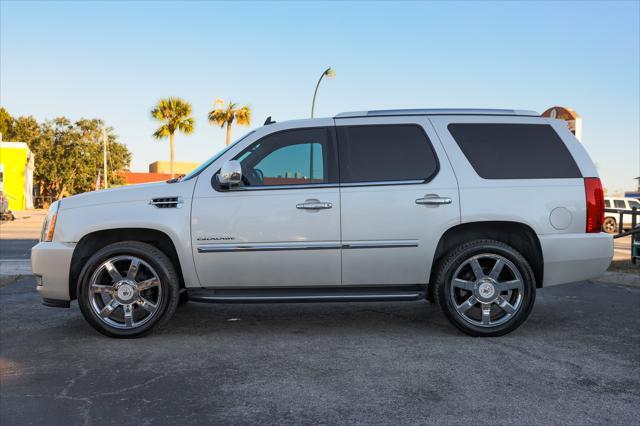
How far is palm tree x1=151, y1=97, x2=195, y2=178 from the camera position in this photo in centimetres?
4484

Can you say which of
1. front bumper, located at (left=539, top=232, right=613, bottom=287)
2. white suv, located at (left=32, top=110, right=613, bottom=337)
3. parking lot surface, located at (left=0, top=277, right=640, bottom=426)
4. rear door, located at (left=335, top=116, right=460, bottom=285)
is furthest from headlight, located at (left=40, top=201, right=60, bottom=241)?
front bumper, located at (left=539, top=232, right=613, bottom=287)

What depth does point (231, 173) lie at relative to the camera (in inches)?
197

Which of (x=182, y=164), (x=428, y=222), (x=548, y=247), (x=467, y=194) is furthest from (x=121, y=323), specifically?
(x=182, y=164)

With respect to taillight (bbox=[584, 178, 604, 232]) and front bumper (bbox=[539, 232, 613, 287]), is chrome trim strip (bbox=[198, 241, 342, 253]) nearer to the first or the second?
front bumper (bbox=[539, 232, 613, 287])

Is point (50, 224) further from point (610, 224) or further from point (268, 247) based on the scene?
point (610, 224)

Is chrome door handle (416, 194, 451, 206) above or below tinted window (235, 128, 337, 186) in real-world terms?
below

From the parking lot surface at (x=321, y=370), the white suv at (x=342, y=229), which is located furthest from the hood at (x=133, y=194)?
the parking lot surface at (x=321, y=370)

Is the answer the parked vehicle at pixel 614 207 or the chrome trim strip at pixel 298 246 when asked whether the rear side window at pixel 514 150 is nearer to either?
the chrome trim strip at pixel 298 246

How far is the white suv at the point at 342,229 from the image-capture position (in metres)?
5.12

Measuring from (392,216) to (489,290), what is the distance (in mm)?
1061

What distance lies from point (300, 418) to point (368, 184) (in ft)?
8.07

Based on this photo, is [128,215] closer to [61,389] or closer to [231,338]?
[231,338]

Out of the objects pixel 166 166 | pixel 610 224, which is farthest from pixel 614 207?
pixel 166 166

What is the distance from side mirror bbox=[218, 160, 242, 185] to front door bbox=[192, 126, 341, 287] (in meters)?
0.09
